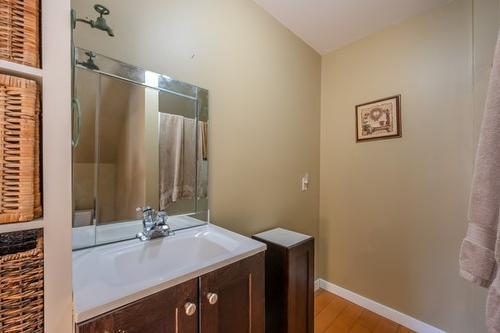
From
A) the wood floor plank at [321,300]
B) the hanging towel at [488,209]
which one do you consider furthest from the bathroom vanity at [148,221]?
the wood floor plank at [321,300]

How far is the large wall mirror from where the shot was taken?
0.93 m

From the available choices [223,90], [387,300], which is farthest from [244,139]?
[387,300]

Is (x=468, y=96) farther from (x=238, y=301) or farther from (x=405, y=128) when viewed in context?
(x=238, y=301)

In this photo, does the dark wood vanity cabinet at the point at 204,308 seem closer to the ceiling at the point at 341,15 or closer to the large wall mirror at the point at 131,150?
the large wall mirror at the point at 131,150

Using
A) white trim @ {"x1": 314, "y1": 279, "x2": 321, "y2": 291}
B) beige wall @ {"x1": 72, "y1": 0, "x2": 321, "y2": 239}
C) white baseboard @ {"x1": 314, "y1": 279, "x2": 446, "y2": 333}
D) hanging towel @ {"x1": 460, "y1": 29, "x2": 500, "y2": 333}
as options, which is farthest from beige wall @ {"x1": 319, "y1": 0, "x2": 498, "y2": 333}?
hanging towel @ {"x1": 460, "y1": 29, "x2": 500, "y2": 333}

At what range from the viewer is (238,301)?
2.85 ft

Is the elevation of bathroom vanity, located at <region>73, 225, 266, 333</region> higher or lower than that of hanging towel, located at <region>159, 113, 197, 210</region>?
lower

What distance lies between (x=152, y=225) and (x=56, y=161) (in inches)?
25.4

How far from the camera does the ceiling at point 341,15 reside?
156cm

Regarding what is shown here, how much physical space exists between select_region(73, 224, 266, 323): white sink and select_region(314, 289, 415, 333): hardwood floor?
1.27 metres

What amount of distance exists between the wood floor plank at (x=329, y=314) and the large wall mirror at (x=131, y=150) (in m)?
1.32

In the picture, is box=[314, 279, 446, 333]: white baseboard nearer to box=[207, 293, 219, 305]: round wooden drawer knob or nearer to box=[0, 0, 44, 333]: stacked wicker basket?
box=[207, 293, 219, 305]: round wooden drawer knob

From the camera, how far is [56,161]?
0.50 metres

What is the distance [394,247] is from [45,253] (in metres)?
2.14
